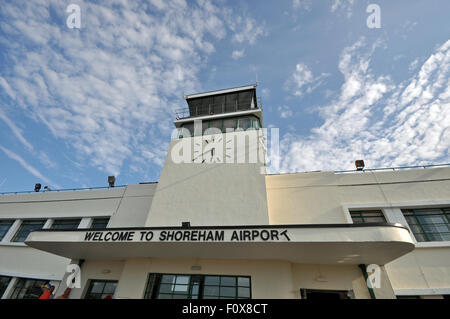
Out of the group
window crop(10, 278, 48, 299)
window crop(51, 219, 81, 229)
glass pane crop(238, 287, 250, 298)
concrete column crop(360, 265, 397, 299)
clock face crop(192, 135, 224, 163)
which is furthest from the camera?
window crop(51, 219, 81, 229)

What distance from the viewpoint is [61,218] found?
1323cm

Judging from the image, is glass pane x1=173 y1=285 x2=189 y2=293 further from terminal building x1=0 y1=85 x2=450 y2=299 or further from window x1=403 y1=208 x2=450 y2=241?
window x1=403 y1=208 x2=450 y2=241

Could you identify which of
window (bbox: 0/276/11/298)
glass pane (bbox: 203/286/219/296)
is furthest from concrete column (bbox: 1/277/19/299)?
glass pane (bbox: 203/286/219/296)

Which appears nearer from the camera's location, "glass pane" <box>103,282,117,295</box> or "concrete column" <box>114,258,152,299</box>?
"concrete column" <box>114,258,152,299</box>

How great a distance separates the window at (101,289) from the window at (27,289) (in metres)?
3.92

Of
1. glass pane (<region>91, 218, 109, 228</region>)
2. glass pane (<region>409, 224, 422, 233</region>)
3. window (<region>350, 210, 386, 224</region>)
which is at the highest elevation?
glass pane (<region>91, 218, 109, 228</region>)

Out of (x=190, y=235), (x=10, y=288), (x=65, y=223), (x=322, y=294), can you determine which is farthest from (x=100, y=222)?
(x=322, y=294)

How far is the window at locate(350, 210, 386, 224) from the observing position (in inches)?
368

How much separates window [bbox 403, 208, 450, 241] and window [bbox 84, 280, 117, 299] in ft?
43.3

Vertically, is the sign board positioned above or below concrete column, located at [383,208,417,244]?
below

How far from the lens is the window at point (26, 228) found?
1341cm
